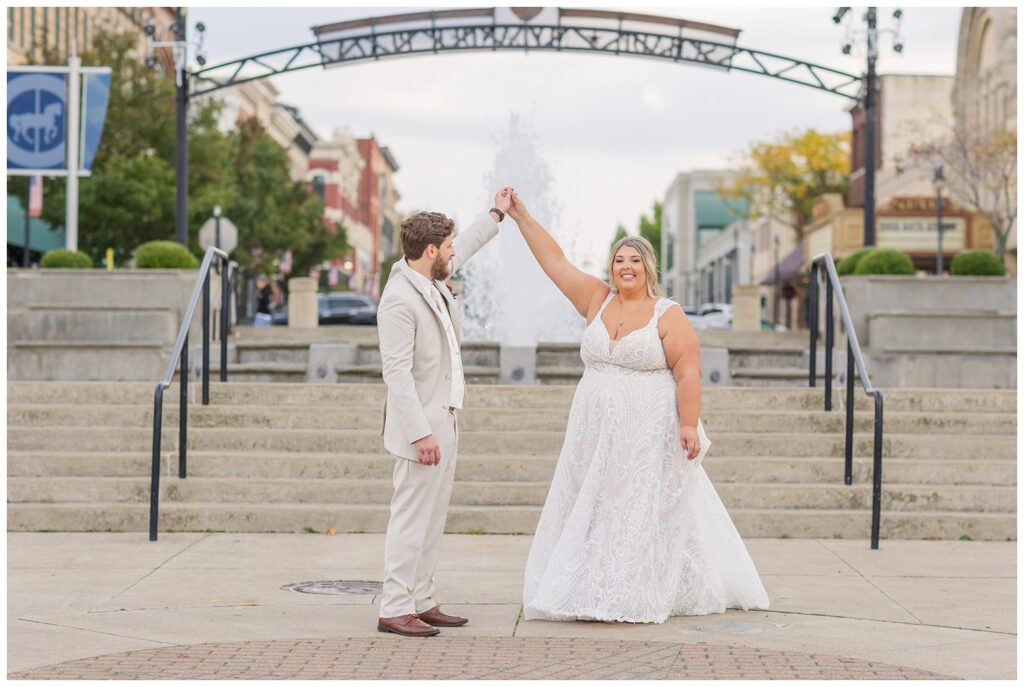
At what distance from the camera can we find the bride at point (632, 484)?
293 inches

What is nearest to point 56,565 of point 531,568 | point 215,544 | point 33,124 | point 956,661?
point 215,544

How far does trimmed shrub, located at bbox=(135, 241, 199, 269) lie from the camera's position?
60.7 feet

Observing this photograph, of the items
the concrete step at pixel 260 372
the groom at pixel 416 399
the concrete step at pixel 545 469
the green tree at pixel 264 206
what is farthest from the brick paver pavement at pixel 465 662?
the green tree at pixel 264 206

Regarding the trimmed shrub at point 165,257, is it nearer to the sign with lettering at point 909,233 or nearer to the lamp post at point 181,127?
the lamp post at point 181,127

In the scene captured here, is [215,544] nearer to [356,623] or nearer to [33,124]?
[356,623]

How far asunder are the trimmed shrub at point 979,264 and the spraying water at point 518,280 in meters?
5.17

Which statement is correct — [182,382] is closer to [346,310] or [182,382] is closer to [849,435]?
[849,435]

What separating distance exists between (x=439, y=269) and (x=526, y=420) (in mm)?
5567

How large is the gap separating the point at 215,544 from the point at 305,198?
5664 cm

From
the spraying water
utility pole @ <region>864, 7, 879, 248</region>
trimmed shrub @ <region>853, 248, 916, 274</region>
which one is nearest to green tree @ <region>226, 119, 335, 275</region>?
the spraying water

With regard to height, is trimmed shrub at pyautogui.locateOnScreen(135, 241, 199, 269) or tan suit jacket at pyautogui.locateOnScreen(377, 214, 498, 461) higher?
trimmed shrub at pyautogui.locateOnScreen(135, 241, 199, 269)

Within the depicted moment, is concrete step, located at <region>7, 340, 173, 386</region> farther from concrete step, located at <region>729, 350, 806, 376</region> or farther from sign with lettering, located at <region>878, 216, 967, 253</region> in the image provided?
sign with lettering, located at <region>878, 216, 967, 253</region>

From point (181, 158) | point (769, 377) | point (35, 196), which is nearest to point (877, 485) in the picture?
point (769, 377)

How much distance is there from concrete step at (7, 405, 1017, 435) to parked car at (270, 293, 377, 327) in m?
25.8
